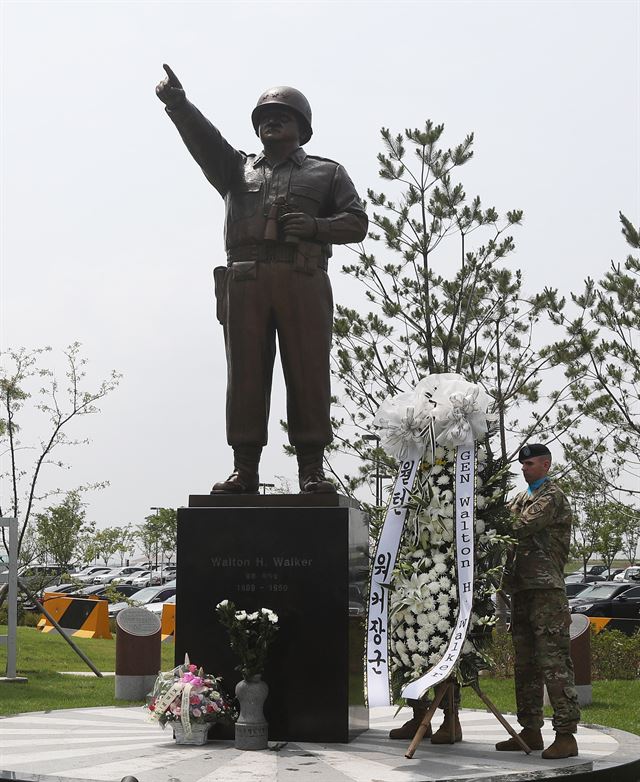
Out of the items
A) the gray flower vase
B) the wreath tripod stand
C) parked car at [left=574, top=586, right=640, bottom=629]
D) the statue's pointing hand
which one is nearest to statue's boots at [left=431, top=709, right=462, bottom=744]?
the wreath tripod stand

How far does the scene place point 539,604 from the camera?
6.64m

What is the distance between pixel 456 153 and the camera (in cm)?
1395

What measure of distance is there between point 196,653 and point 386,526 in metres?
1.56

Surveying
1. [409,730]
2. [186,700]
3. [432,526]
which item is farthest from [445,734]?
[186,700]

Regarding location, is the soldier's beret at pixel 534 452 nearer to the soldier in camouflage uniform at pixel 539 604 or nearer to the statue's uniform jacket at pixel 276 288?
the soldier in camouflage uniform at pixel 539 604

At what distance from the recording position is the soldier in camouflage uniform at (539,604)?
6.52 metres

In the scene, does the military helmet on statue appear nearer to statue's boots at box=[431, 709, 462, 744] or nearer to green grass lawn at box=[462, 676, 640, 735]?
statue's boots at box=[431, 709, 462, 744]

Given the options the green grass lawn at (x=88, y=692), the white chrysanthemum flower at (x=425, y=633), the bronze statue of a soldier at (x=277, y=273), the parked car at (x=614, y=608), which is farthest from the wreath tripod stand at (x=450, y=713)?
the parked car at (x=614, y=608)

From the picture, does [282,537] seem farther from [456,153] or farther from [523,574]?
[456,153]

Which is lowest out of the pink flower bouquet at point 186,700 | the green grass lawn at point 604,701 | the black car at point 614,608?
the green grass lawn at point 604,701

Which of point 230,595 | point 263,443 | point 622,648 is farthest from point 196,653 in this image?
point 622,648

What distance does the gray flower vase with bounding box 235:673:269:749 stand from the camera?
648 centimetres

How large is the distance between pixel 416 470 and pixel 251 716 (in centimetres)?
188

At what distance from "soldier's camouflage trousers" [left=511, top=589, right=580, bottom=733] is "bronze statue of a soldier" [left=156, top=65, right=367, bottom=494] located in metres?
1.64
